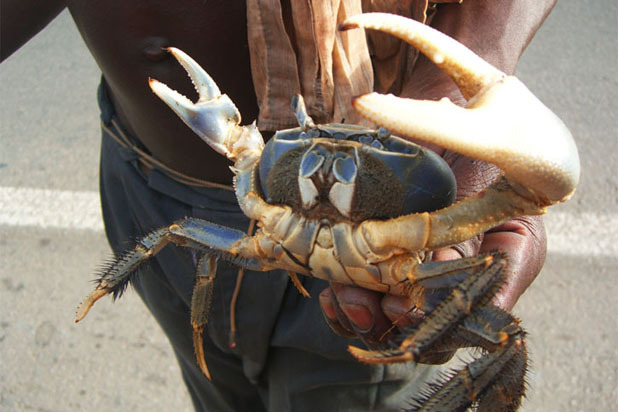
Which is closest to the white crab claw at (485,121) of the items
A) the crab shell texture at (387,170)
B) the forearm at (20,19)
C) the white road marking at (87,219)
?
the crab shell texture at (387,170)

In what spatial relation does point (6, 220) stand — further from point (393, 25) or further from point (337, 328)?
point (393, 25)

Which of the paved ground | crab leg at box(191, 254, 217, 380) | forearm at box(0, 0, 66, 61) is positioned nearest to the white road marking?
the paved ground

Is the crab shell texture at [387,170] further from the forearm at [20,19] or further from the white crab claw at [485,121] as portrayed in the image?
the forearm at [20,19]

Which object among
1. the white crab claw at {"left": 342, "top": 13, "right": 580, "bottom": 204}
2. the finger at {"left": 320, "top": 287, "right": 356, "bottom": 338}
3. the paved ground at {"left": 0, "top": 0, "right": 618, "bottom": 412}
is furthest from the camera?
the paved ground at {"left": 0, "top": 0, "right": 618, "bottom": 412}

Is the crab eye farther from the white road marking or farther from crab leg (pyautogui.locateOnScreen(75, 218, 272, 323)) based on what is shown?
the white road marking

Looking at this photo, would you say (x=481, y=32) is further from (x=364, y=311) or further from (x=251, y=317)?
(x=251, y=317)

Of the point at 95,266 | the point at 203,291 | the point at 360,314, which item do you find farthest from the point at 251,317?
the point at 95,266

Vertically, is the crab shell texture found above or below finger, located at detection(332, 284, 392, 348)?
above
